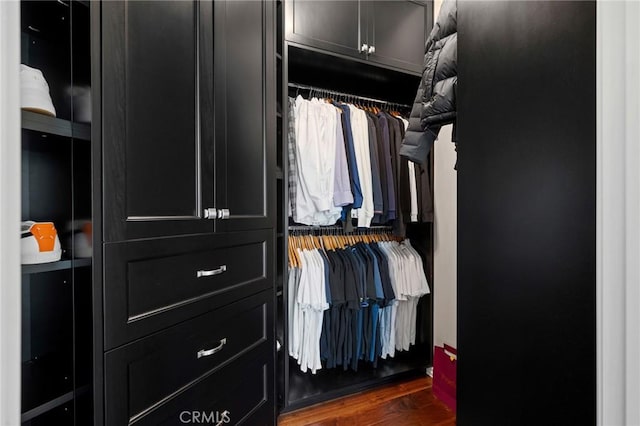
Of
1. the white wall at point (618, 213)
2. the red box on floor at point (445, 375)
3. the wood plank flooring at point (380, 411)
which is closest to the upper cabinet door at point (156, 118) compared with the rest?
the white wall at point (618, 213)

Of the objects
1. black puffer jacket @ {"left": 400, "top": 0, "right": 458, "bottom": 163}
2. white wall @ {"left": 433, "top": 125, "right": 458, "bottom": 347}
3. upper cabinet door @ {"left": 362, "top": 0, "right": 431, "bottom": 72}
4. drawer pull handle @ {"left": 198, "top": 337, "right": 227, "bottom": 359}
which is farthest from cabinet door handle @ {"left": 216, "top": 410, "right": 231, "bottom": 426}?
upper cabinet door @ {"left": 362, "top": 0, "right": 431, "bottom": 72}

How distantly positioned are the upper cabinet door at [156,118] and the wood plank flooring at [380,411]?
1254mm

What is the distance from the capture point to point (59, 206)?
2.81ft

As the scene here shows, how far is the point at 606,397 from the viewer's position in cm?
43

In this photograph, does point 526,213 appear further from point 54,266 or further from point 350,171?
point 350,171

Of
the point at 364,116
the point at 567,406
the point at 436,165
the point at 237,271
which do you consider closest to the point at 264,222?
the point at 237,271

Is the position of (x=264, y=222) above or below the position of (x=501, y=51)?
below

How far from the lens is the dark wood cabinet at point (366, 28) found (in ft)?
5.23

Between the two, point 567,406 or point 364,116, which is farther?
point 364,116

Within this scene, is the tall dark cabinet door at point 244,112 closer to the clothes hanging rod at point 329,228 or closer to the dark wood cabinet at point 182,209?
the dark wood cabinet at point 182,209

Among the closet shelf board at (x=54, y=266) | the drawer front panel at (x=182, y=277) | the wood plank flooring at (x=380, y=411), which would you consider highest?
the closet shelf board at (x=54, y=266)

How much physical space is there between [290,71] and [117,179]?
130 centimetres

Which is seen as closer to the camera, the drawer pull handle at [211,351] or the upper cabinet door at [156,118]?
the upper cabinet door at [156,118]

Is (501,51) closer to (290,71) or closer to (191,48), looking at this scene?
(191,48)
